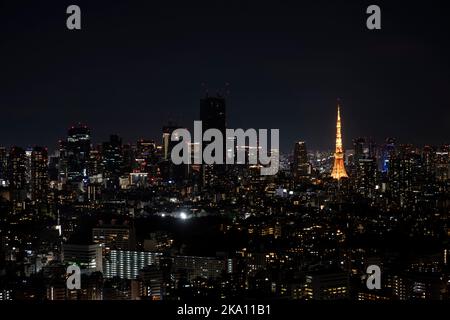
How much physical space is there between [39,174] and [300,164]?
16.5ft

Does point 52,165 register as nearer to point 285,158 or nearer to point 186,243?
point 186,243

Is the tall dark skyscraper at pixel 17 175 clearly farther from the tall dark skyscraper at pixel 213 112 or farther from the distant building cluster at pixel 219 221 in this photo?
the tall dark skyscraper at pixel 213 112

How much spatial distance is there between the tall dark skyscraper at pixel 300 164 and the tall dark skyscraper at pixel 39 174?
4658 mm

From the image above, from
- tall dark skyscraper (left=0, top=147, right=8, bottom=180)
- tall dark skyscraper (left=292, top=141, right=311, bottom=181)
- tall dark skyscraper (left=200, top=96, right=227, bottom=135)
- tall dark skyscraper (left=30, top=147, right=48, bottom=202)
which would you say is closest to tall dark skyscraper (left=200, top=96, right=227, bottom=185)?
tall dark skyscraper (left=200, top=96, right=227, bottom=135)

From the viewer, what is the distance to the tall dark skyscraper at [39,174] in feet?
34.4

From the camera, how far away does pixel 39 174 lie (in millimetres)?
11008

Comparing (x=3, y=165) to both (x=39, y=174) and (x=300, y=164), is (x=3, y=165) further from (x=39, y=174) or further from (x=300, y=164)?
(x=300, y=164)

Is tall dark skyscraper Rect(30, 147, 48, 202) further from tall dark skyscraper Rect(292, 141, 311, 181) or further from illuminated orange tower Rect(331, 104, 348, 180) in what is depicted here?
illuminated orange tower Rect(331, 104, 348, 180)

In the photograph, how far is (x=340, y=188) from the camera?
38.0 feet

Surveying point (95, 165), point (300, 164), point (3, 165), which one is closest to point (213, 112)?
point (300, 164)

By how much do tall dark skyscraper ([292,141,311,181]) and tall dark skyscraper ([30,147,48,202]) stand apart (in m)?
4.66

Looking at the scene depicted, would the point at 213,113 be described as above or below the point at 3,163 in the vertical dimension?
above

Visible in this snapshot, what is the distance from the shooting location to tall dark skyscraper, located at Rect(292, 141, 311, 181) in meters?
10.0
